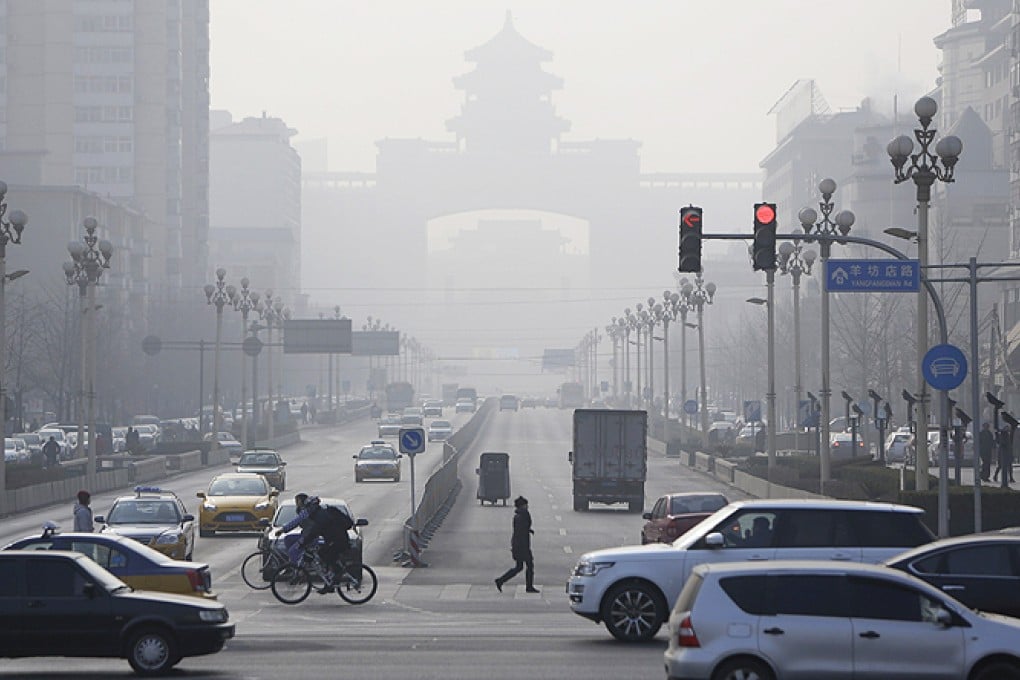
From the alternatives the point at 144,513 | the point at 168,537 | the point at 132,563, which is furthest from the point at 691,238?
the point at 132,563

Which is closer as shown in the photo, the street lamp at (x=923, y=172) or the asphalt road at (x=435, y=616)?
the asphalt road at (x=435, y=616)

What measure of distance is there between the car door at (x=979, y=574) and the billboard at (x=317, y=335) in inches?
3998

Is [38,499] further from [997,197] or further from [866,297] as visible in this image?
[997,197]

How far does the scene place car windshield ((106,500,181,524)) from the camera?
Answer: 35019 millimetres

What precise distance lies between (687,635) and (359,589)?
559 inches

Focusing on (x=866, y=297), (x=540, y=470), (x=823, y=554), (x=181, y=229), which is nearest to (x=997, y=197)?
(x=866, y=297)

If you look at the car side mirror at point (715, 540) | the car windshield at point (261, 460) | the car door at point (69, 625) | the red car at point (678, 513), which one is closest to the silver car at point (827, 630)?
the car side mirror at point (715, 540)

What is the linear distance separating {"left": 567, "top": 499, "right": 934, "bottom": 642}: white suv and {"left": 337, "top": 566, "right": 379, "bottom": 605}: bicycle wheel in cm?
766

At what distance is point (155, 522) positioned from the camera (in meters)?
34.9

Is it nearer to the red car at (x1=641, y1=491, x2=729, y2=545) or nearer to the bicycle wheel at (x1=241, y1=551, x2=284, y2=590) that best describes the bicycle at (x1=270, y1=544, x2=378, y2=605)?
the bicycle wheel at (x1=241, y1=551, x2=284, y2=590)

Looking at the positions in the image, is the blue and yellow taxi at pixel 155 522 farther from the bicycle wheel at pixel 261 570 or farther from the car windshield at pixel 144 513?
the bicycle wheel at pixel 261 570

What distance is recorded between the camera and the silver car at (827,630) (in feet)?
53.6

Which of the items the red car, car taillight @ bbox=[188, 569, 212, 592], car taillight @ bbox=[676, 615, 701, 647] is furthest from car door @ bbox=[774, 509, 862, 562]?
the red car

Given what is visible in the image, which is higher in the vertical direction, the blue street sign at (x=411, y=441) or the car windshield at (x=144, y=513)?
the blue street sign at (x=411, y=441)
